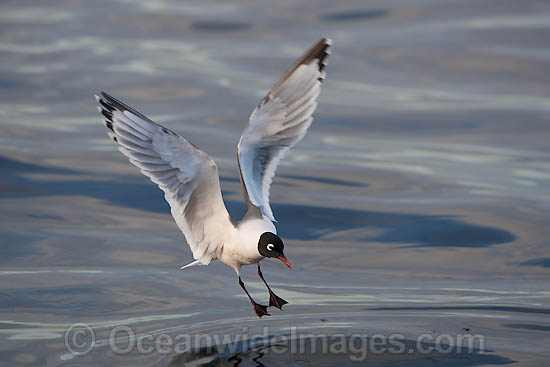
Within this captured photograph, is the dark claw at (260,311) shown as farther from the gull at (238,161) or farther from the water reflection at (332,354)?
the water reflection at (332,354)

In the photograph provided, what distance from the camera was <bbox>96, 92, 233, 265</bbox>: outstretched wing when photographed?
21.4 ft

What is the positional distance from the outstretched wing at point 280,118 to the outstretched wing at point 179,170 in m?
0.43

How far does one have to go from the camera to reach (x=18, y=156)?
12.7 m

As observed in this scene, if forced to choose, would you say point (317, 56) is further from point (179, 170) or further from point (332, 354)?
point (332, 354)

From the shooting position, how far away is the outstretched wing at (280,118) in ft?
23.3

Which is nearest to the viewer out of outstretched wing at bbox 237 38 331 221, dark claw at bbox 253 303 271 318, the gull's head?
the gull's head

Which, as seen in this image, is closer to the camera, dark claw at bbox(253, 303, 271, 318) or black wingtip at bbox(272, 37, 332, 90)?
dark claw at bbox(253, 303, 271, 318)

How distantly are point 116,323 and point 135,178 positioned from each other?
4718mm

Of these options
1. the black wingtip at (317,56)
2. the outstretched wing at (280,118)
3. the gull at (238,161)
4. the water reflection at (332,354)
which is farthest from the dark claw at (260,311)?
the black wingtip at (317,56)

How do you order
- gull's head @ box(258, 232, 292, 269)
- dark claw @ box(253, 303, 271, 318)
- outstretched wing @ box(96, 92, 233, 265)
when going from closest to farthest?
gull's head @ box(258, 232, 292, 269)
outstretched wing @ box(96, 92, 233, 265)
dark claw @ box(253, 303, 271, 318)

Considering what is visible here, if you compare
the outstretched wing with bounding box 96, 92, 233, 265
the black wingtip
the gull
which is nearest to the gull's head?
the gull

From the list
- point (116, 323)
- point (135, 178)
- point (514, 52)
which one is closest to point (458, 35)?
point (514, 52)

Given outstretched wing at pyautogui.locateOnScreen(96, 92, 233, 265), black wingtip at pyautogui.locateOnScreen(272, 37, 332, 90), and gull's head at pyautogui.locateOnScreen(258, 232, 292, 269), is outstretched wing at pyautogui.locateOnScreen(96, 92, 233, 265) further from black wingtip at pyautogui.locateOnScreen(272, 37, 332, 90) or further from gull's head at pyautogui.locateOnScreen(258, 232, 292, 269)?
black wingtip at pyautogui.locateOnScreen(272, 37, 332, 90)

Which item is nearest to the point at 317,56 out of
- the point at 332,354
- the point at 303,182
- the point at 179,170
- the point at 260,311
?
the point at 179,170
